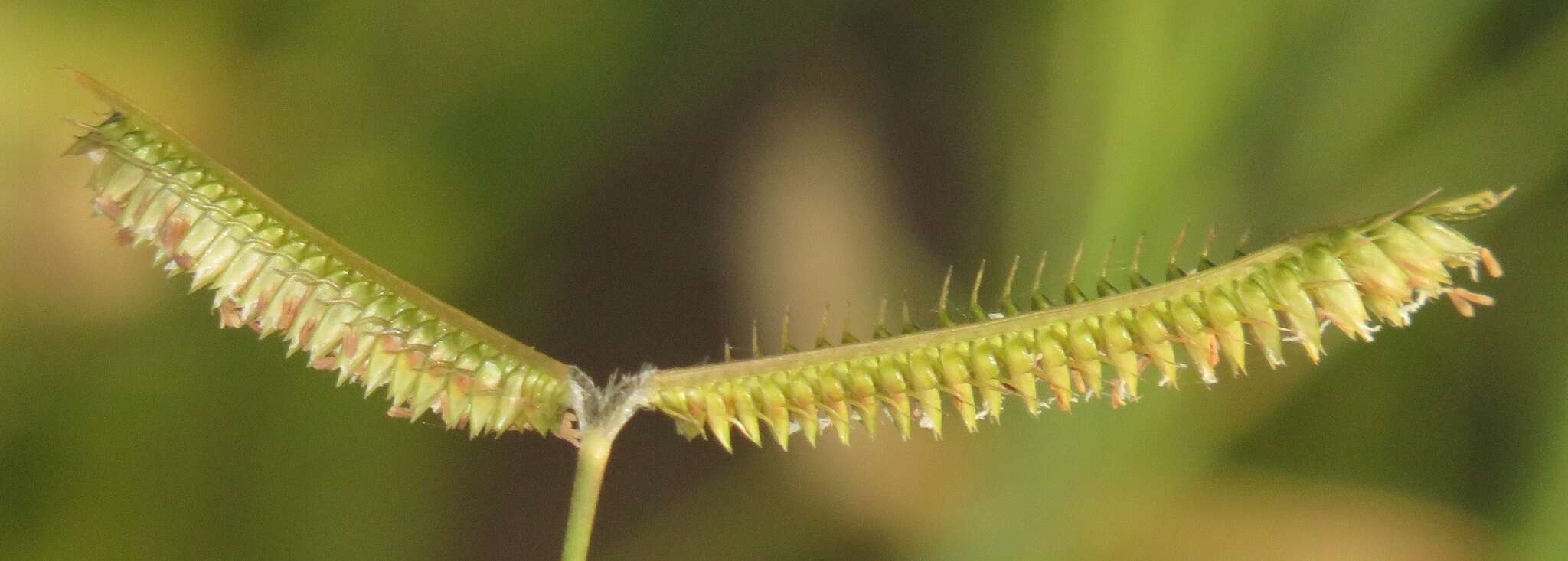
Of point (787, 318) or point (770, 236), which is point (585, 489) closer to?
point (787, 318)

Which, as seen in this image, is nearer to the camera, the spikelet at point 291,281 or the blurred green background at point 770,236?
the spikelet at point 291,281

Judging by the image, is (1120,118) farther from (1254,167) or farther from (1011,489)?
(1011,489)

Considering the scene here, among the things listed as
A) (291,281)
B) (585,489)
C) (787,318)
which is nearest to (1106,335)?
(787,318)

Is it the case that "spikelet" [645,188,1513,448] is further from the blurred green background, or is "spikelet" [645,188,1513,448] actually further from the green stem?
the blurred green background

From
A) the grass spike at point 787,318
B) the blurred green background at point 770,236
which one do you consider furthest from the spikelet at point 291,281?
the blurred green background at point 770,236

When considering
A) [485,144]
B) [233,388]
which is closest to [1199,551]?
[485,144]

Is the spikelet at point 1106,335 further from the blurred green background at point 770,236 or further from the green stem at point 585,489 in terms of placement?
the blurred green background at point 770,236

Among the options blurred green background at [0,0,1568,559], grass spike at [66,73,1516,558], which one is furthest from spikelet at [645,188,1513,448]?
blurred green background at [0,0,1568,559]
